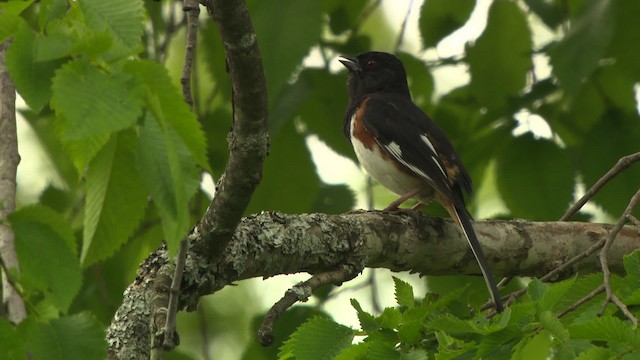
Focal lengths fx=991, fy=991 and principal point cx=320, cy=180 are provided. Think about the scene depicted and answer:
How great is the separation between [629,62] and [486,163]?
0.87m

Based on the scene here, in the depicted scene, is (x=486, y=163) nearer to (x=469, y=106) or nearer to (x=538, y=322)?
(x=469, y=106)

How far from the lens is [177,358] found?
4.93 metres

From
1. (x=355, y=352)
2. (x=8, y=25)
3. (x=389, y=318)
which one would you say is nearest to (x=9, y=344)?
(x=8, y=25)

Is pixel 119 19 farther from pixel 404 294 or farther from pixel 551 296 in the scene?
pixel 404 294

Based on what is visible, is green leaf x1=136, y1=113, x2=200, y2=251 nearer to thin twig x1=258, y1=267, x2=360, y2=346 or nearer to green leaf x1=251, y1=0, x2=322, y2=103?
thin twig x1=258, y1=267, x2=360, y2=346

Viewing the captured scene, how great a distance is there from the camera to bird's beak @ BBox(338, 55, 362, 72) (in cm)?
561

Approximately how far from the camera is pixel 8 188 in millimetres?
2152

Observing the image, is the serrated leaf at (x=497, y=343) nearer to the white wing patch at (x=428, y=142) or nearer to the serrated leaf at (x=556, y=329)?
the serrated leaf at (x=556, y=329)

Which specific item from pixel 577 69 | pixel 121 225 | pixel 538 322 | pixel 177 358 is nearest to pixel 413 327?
pixel 538 322

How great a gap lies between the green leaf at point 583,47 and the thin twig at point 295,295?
1530 millimetres

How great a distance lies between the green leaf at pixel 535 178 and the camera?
483 cm

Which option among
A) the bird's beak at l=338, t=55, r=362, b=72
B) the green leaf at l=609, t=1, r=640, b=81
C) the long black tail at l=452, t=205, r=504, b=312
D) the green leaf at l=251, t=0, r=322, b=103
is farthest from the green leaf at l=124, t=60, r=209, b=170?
the bird's beak at l=338, t=55, r=362, b=72

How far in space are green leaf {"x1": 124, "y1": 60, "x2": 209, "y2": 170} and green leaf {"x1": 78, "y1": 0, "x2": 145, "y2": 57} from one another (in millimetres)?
38

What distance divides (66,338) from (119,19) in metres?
0.56
